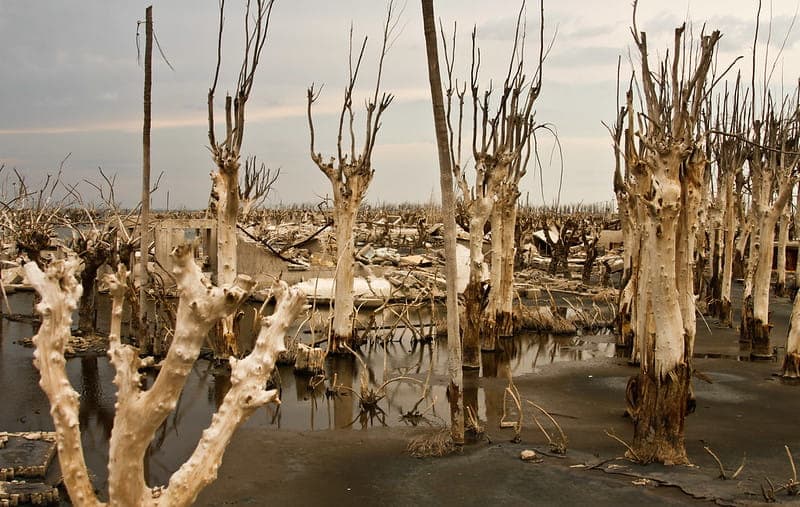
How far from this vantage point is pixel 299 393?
428 inches

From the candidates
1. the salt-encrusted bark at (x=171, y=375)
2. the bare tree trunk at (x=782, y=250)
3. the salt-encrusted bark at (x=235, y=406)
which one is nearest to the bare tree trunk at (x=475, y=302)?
the salt-encrusted bark at (x=235, y=406)

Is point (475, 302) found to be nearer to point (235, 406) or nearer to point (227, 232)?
point (227, 232)

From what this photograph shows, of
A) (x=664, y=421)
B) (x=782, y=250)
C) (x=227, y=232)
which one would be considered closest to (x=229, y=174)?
(x=227, y=232)

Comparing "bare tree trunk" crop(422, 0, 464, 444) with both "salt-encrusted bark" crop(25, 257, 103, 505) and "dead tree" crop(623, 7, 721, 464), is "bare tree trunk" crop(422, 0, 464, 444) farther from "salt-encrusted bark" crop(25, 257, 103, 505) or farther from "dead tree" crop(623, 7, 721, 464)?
"salt-encrusted bark" crop(25, 257, 103, 505)

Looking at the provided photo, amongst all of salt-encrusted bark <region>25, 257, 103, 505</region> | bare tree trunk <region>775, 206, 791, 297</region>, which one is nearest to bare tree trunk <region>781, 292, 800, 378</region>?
salt-encrusted bark <region>25, 257, 103, 505</region>

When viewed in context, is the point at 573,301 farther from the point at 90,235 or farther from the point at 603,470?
the point at 603,470

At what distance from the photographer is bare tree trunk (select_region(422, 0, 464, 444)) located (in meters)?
7.93

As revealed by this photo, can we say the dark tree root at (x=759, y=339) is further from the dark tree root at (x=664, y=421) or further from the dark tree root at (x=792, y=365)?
the dark tree root at (x=664, y=421)

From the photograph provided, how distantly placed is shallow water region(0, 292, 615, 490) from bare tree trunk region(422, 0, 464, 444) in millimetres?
906

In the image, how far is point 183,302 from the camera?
138 inches

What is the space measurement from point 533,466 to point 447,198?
2.81 metres

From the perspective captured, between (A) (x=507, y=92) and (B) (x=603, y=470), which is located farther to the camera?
(A) (x=507, y=92)

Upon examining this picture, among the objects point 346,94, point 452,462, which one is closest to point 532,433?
point 452,462

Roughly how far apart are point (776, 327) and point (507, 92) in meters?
8.32
